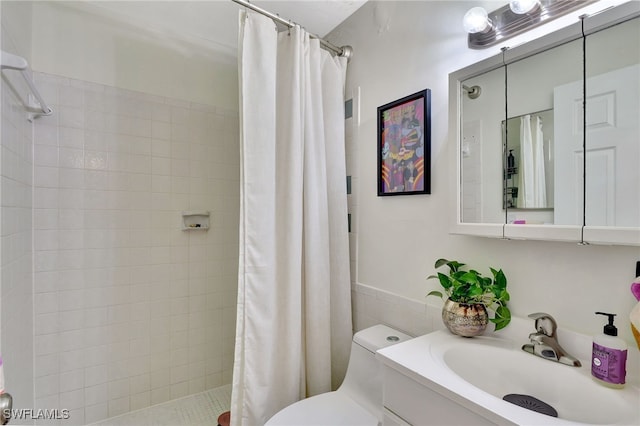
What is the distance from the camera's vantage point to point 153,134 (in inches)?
76.9

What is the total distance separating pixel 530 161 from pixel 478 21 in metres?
0.54

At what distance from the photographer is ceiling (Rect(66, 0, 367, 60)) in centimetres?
172

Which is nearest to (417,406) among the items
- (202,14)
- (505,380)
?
(505,380)

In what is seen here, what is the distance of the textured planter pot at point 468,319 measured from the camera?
41.4 inches

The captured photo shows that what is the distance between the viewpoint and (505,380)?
94 cm

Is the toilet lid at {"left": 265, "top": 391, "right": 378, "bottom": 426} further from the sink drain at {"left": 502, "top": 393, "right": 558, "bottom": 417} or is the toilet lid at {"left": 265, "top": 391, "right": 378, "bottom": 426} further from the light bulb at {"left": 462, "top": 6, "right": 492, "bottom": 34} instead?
the light bulb at {"left": 462, "top": 6, "right": 492, "bottom": 34}

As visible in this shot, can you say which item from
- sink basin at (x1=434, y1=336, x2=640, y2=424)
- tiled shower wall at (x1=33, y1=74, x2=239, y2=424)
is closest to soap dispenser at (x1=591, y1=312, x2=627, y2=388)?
sink basin at (x1=434, y1=336, x2=640, y2=424)

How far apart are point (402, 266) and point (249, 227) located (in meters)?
0.77

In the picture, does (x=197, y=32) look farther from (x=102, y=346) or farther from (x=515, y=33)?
(x=102, y=346)

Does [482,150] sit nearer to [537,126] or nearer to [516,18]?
[537,126]

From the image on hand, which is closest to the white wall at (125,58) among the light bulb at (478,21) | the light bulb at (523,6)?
the light bulb at (478,21)

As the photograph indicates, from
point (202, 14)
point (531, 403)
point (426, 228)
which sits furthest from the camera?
point (202, 14)

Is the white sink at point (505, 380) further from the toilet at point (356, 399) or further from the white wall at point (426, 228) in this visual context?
the toilet at point (356, 399)

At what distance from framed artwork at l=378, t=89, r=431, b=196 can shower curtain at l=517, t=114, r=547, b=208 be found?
1.30ft
